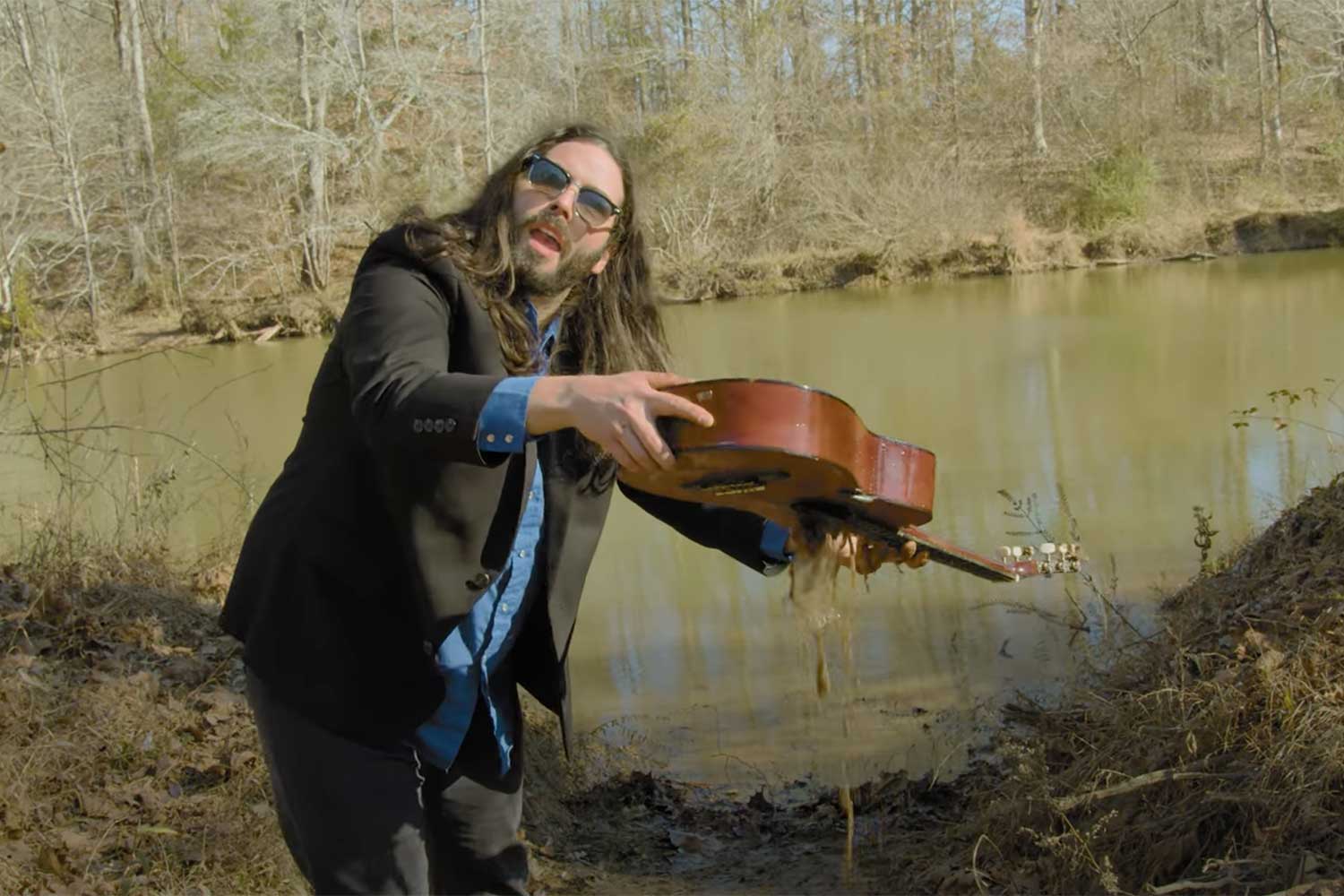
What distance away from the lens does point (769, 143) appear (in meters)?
31.5

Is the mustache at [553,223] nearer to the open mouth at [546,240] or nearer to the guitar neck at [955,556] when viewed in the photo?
the open mouth at [546,240]

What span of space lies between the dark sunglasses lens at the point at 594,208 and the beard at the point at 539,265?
0.05 metres

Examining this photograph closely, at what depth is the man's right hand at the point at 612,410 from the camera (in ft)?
6.05

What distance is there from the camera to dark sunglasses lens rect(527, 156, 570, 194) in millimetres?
2447

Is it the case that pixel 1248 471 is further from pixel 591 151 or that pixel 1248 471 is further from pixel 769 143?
pixel 769 143

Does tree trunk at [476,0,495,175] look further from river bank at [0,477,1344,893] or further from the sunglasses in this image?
the sunglasses

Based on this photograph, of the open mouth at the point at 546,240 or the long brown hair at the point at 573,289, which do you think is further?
the open mouth at the point at 546,240

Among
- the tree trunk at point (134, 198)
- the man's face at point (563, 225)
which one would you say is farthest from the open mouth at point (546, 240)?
the tree trunk at point (134, 198)

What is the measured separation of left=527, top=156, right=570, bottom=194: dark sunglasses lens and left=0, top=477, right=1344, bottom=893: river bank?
2093mm

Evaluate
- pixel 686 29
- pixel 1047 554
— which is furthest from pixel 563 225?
pixel 686 29

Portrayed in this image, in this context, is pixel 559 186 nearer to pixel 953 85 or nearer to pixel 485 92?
pixel 485 92

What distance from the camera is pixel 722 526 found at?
2.72 metres

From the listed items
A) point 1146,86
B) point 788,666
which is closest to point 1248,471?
point 788,666

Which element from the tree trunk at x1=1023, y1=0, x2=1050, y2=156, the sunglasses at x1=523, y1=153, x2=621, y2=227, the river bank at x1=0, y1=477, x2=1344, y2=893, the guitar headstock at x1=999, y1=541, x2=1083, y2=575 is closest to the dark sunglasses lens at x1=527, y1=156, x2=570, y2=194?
the sunglasses at x1=523, y1=153, x2=621, y2=227
